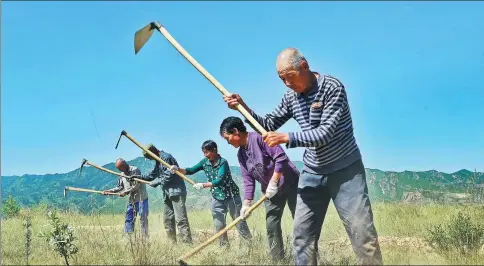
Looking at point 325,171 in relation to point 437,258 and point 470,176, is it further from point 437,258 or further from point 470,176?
point 470,176

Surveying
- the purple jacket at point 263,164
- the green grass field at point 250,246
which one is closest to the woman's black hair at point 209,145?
the green grass field at point 250,246

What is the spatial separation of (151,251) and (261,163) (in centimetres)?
145

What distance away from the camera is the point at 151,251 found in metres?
5.42

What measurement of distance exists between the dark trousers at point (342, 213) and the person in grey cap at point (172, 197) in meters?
4.08

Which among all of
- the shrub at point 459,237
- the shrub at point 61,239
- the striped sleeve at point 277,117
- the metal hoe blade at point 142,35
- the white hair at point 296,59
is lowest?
the shrub at point 459,237

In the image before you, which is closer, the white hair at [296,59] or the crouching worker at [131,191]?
the white hair at [296,59]

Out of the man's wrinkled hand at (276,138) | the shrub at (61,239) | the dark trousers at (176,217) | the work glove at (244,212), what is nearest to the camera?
the man's wrinkled hand at (276,138)

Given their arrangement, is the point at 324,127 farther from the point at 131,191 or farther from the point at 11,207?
the point at 11,207

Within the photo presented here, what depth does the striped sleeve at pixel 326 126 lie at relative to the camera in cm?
404

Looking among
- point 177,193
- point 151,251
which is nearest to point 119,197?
point 177,193

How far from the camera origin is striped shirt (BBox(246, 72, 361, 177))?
160 inches

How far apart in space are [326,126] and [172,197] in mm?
5035

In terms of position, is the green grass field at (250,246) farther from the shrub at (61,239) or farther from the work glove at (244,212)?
the work glove at (244,212)

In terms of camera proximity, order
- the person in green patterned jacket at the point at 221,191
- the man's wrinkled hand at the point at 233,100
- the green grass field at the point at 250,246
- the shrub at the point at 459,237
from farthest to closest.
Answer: the person in green patterned jacket at the point at 221,191 < the shrub at the point at 459,237 < the green grass field at the point at 250,246 < the man's wrinkled hand at the point at 233,100
